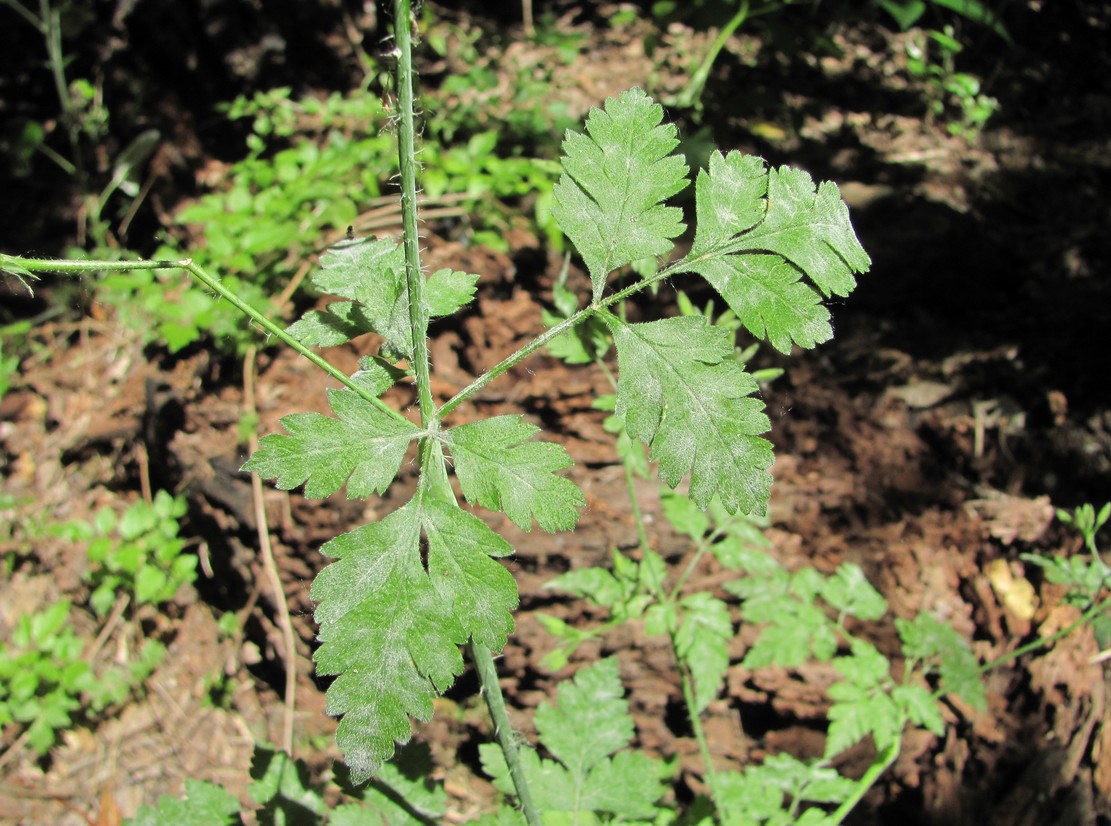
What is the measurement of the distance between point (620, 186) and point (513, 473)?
481 millimetres

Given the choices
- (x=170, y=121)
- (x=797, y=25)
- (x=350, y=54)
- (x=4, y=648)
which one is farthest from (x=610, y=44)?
(x=4, y=648)

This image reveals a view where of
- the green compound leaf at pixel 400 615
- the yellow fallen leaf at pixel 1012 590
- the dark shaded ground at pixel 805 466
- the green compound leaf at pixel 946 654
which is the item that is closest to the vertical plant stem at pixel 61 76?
the dark shaded ground at pixel 805 466

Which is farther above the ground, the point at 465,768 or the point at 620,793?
the point at 620,793

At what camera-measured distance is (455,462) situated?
1.15 metres

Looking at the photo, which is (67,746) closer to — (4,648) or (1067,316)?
(4,648)

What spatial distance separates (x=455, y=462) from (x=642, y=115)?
61cm

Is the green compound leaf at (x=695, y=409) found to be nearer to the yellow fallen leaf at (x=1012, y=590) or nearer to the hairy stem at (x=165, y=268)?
the hairy stem at (x=165, y=268)

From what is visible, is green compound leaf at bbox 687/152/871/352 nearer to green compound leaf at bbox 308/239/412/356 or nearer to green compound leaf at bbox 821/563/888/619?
green compound leaf at bbox 308/239/412/356

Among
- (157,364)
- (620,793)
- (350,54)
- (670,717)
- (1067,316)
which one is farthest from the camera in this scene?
(350,54)

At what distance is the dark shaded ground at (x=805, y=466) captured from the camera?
8.18ft

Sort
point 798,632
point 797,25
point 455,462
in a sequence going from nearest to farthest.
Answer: point 455,462, point 798,632, point 797,25

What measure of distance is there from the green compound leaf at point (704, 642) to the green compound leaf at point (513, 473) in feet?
3.68

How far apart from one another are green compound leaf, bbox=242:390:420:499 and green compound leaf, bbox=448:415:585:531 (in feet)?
0.29

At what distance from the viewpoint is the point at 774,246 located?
120 centimetres
